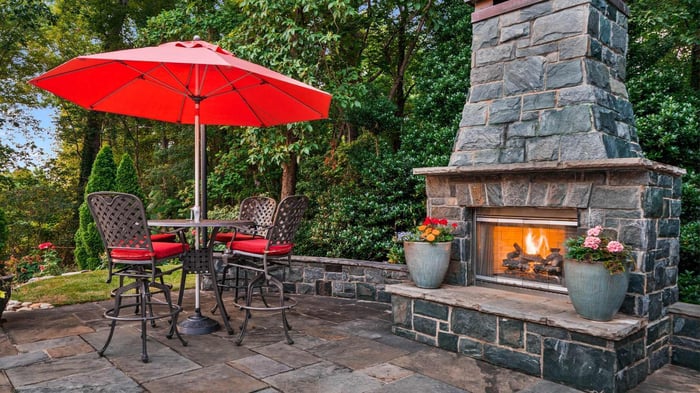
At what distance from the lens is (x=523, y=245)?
3.38 m

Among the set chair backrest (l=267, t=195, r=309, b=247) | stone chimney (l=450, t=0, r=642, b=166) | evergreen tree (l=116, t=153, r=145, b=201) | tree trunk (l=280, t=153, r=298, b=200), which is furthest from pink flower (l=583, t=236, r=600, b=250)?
evergreen tree (l=116, t=153, r=145, b=201)

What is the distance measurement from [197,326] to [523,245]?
8.32ft

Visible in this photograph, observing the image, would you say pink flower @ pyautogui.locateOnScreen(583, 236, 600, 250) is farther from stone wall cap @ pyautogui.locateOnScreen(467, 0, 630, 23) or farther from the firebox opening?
stone wall cap @ pyautogui.locateOnScreen(467, 0, 630, 23)

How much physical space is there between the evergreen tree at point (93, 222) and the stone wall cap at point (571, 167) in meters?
6.72

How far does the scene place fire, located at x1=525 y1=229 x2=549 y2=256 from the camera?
3256 mm

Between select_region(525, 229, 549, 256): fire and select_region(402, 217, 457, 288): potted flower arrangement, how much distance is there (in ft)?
1.84

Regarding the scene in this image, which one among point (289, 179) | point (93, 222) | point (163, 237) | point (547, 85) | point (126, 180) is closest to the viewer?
point (547, 85)

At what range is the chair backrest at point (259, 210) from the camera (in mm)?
4629

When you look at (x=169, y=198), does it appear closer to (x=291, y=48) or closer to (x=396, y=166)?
(x=291, y=48)

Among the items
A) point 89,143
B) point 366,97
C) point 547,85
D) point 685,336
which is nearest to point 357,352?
point 685,336

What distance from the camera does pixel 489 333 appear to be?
2922 mm

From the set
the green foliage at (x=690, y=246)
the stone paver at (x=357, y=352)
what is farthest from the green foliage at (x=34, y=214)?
the green foliage at (x=690, y=246)

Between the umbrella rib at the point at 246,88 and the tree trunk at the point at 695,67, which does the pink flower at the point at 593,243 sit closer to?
the umbrella rib at the point at 246,88

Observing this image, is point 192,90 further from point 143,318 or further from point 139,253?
point 143,318
